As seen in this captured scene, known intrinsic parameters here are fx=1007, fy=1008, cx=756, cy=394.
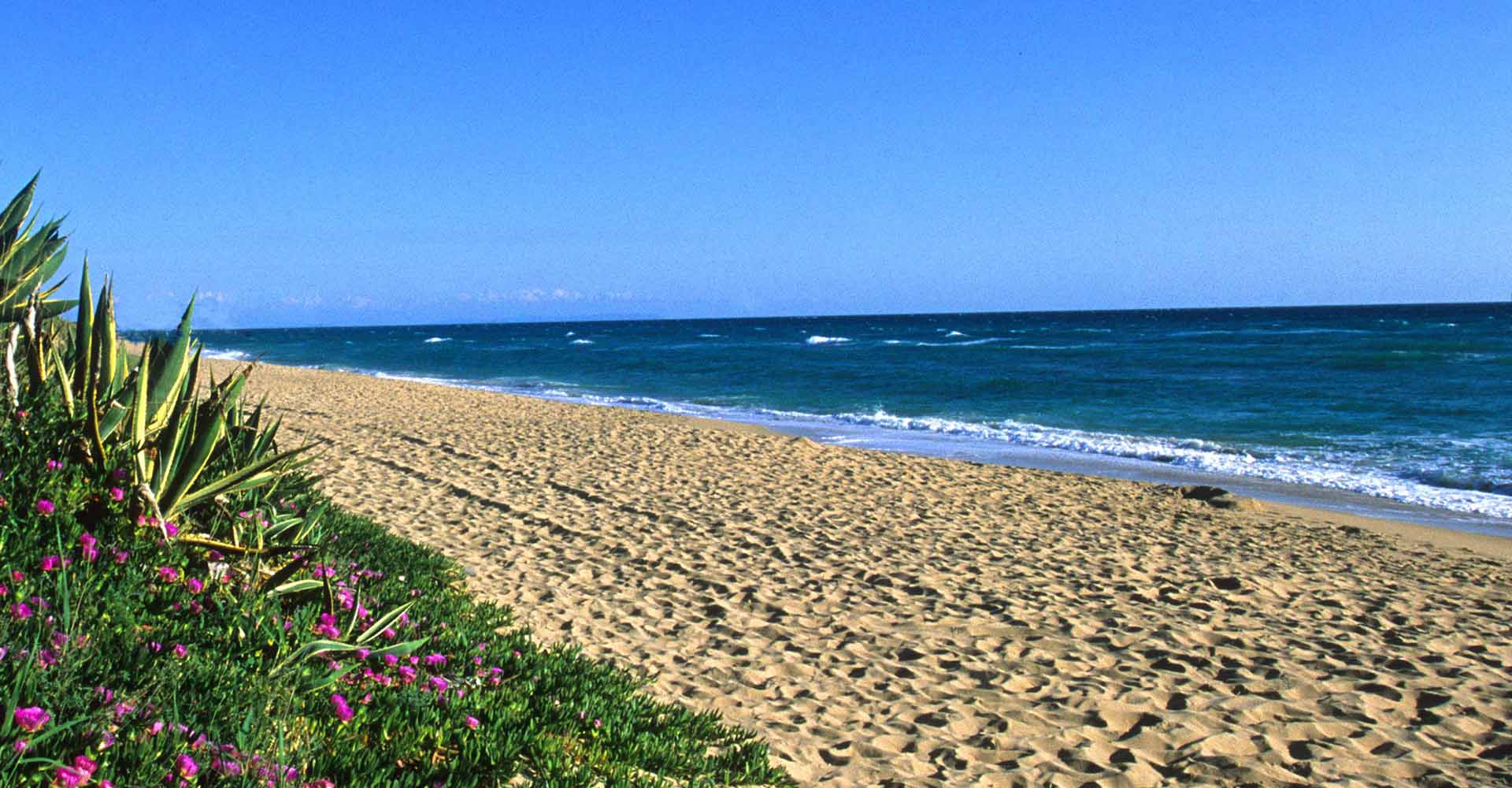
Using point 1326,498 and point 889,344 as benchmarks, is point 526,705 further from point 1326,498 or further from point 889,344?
point 889,344

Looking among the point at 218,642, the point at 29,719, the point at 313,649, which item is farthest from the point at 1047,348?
the point at 29,719

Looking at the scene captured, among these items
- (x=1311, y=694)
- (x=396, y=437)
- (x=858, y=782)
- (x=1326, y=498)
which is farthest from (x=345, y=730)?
(x=1326, y=498)

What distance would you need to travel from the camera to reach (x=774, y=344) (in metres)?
61.3

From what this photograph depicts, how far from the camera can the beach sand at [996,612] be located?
421 cm

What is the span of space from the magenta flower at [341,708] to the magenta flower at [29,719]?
2.47 feet

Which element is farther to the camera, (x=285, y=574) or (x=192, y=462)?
(x=192, y=462)

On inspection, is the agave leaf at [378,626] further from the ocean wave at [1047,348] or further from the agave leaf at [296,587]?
the ocean wave at [1047,348]

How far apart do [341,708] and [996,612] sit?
14.2 ft

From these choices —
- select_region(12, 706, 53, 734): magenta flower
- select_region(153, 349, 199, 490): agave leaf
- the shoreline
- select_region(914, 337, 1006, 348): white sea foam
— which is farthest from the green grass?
select_region(914, 337, 1006, 348): white sea foam

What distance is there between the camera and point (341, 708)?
270cm

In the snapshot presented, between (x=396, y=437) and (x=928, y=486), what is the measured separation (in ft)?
23.7

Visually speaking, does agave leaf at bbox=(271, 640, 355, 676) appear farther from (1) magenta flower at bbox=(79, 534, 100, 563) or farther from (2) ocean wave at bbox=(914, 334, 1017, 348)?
(2) ocean wave at bbox=(914, 334, 1017, 348)

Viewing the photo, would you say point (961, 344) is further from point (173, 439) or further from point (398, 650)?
point (398, 650)

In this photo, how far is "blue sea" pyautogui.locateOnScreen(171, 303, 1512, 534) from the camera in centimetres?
1416
